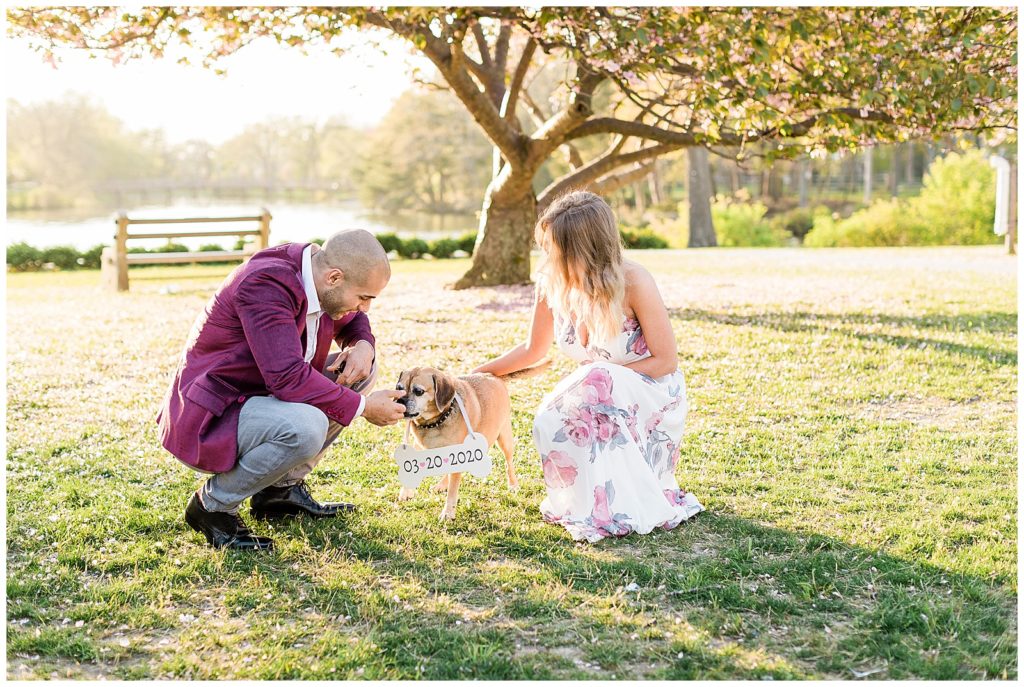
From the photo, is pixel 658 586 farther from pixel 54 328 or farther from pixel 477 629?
pixel 54 328

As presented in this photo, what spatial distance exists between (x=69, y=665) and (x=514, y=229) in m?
10.7

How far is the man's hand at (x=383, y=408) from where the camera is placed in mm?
4184

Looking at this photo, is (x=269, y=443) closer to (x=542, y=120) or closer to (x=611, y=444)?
(x=611, y=444)

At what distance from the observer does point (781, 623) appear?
356 cm

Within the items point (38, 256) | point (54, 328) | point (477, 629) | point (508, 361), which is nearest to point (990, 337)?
point (508, 361)

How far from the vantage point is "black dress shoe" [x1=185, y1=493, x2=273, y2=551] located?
427cm

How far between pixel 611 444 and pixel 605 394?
9.5 inches

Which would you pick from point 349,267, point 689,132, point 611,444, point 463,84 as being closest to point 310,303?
point 349,267

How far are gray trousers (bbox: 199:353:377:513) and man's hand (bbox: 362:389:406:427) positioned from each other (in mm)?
199

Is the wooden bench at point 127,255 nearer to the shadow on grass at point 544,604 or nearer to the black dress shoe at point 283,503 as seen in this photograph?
the black dress shoe at point 283,503

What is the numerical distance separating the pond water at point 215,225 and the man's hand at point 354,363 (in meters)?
11.9

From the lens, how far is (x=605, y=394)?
177 inches

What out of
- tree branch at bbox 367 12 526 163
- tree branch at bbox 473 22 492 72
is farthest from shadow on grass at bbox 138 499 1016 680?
tree branch at bbox 473 22 492 72

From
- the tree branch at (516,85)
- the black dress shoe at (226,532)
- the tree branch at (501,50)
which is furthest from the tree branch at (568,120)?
the black dress shoe at (226,532)
